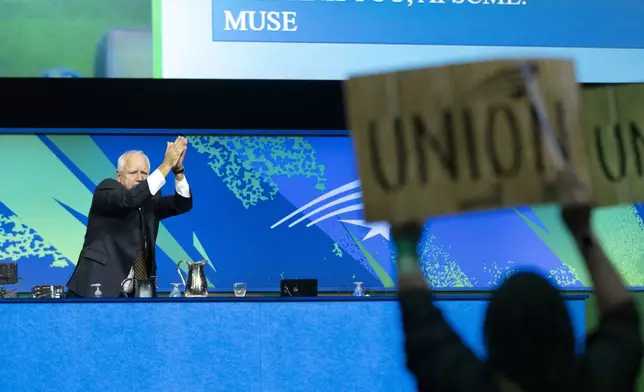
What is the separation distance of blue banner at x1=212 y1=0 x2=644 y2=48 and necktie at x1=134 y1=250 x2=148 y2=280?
6.60 feet

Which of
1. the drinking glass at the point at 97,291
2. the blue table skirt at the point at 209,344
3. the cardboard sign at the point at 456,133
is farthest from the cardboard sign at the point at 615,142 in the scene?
the drinking glass at the point at 97,291

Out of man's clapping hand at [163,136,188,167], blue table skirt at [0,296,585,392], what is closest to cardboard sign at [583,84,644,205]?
blue table skirt at [0,296,585,392]

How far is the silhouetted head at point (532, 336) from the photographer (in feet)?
3.87

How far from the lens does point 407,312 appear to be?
1.32 m

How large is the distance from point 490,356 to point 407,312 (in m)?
0.15

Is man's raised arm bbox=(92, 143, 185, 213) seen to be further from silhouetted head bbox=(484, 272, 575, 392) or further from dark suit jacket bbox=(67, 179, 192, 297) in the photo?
silhouetted head bbox=(484, 272, 575, 392)

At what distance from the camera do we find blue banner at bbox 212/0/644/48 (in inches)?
240

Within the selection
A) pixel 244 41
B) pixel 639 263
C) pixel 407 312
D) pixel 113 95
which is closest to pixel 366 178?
pixel 407 312

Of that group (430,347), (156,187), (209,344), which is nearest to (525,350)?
(430,347)

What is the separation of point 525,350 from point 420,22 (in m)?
5.17

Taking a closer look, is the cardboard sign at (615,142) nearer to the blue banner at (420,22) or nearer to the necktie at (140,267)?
the necktie at (140,267)

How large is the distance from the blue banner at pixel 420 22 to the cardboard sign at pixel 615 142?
173 inches

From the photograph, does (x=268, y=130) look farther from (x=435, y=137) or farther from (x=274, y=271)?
(x=435, y=137)

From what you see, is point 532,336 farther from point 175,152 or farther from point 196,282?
point 175,152
